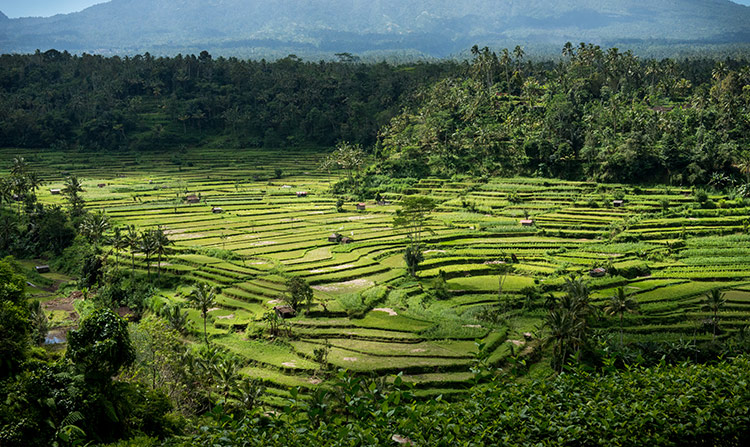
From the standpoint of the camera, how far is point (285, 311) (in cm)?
3319

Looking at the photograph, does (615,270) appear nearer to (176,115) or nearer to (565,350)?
(565,350)

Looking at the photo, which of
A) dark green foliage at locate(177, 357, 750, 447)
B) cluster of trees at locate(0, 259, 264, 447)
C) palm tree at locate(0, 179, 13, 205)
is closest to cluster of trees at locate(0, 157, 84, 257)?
palm tree at locate(0, 179, 13, 205)

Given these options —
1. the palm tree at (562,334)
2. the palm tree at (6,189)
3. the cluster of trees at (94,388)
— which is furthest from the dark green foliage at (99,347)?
the palm tree at (6,189)

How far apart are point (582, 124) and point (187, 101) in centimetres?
8029

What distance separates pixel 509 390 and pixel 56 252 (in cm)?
5418

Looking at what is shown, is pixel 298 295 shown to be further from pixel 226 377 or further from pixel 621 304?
pixel 621 304

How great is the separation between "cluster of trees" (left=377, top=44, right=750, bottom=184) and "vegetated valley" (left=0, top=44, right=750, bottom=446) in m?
0.40

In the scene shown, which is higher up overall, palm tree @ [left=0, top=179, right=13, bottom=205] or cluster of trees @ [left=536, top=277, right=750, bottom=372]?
palm tree @ [left=0, top=179, right=13, bottom=205]

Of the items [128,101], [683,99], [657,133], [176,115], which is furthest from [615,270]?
[128,101]

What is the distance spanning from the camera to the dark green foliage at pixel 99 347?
65.0 feet

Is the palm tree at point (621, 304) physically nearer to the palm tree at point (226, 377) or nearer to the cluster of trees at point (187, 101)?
the palm tree at point (226, 377)

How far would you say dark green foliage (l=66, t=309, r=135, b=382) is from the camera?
65.0 ft

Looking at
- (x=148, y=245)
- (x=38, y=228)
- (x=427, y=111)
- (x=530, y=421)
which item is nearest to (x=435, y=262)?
(x=148, y=245)

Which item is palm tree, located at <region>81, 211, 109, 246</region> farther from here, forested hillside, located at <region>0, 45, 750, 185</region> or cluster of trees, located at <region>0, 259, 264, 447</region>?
forested hillside, located at <region>0, 45, 750, 185</region>
